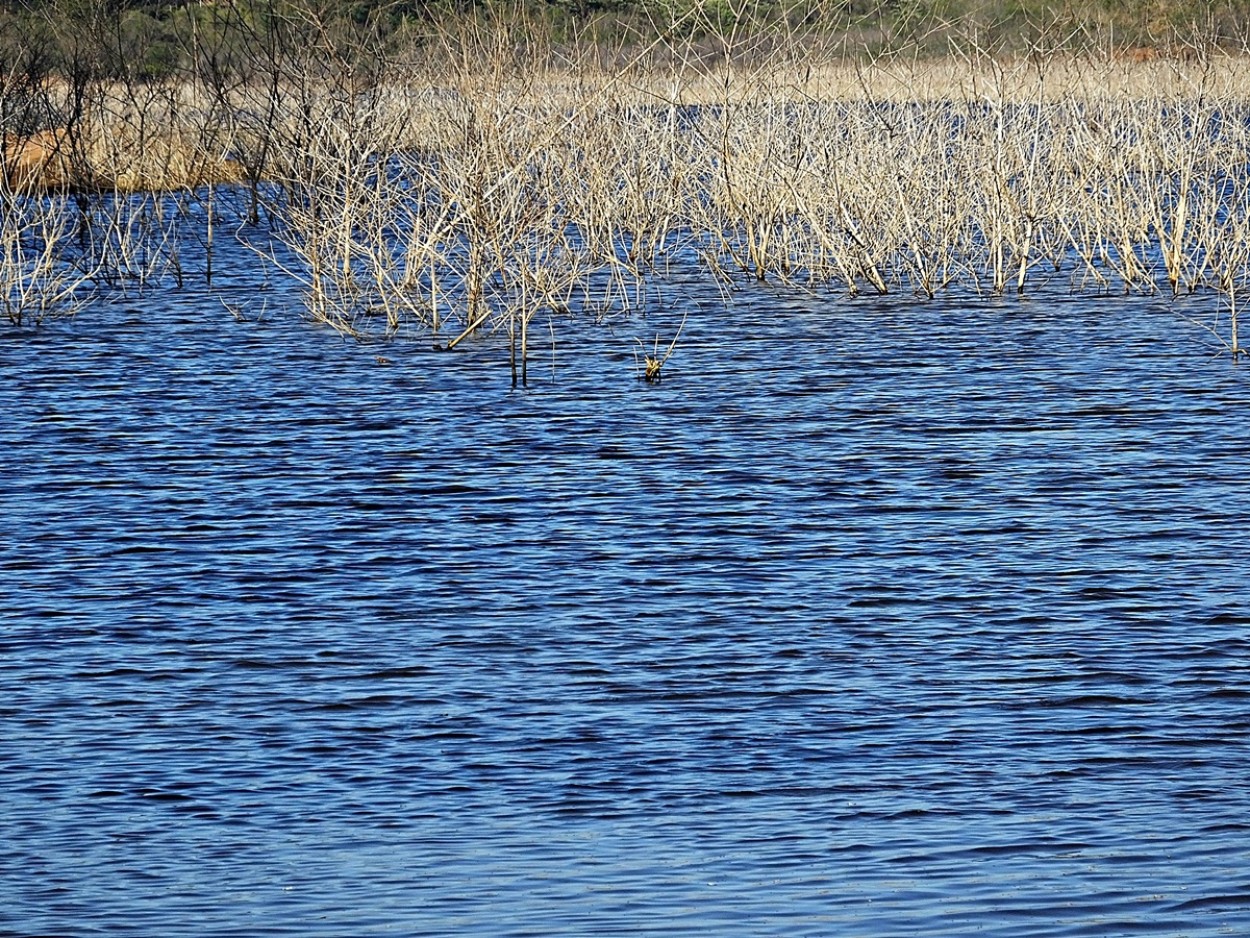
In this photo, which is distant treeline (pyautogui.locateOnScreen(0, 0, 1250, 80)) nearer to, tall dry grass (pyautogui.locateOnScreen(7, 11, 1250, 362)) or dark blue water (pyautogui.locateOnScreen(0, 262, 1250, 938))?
tall dry grass (pyautogui.locateOnScreen(7, 11, 1250, 362))

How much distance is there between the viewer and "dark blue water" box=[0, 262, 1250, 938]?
16.6ft

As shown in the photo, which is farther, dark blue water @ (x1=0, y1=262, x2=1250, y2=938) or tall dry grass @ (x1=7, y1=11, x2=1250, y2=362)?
tall dry grass @ (x1=7, y1=11, x2=1250, y2=362)

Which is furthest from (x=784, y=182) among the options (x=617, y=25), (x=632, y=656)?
(x=632, y=656)

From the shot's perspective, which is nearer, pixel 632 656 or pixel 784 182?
pixel 632 656

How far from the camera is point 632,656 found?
7.05 meters

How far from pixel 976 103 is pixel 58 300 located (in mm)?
7314

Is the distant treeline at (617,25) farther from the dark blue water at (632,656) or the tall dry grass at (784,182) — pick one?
the dark blue water at (632,656)

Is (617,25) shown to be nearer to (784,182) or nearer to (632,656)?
(784,182)

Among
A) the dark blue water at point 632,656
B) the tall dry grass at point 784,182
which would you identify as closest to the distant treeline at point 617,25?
the tall dry grass at point 784,182

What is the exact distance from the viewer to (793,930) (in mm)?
4742

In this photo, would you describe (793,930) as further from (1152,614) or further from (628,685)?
(1152,614)

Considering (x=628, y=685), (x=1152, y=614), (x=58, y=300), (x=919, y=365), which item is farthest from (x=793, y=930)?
(x=58, y=300)

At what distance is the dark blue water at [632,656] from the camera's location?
16.6 feet

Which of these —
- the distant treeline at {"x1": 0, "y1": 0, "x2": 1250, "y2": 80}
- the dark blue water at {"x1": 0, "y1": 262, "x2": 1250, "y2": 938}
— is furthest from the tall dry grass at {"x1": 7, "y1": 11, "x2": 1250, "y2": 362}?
the dark blue water at {"x1": 0, "y1": 262, "x2": 1250, "y2": 938}
